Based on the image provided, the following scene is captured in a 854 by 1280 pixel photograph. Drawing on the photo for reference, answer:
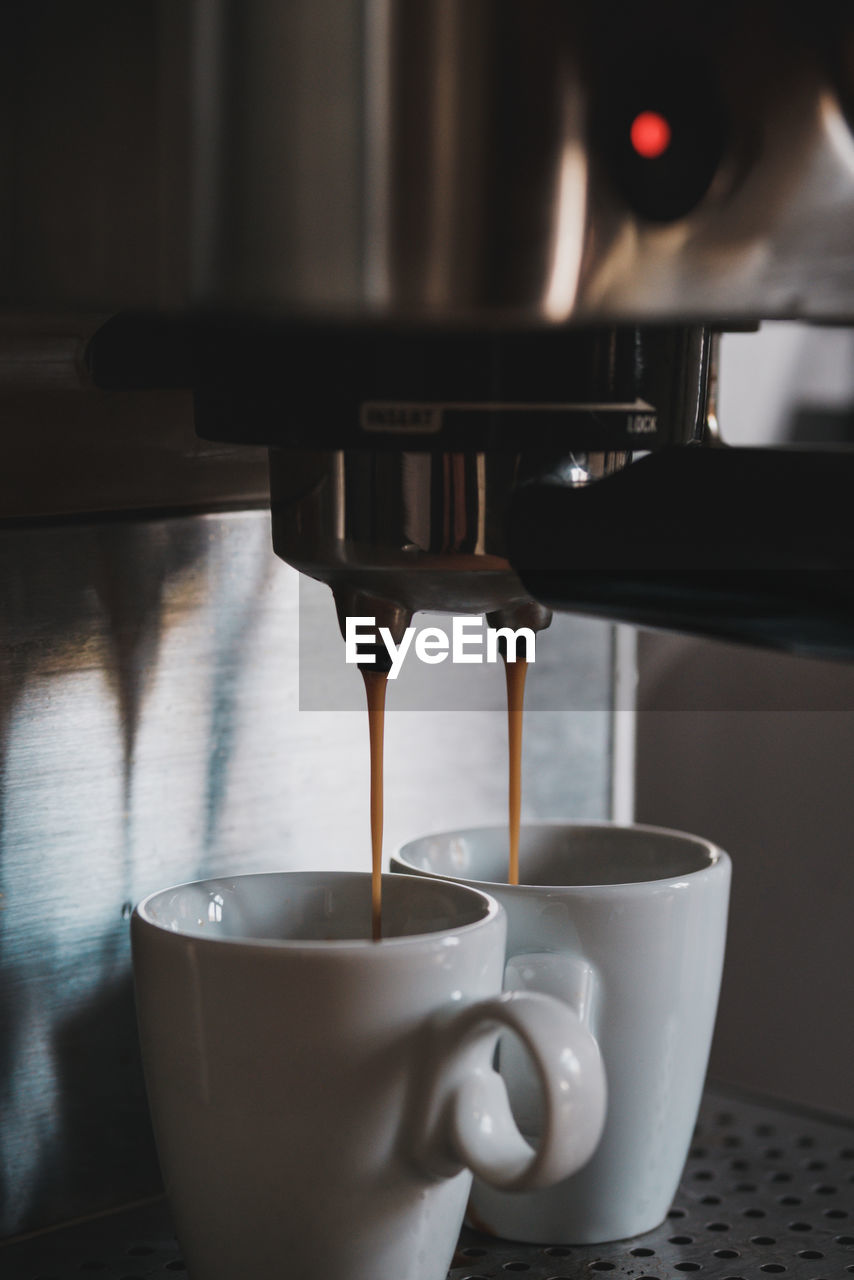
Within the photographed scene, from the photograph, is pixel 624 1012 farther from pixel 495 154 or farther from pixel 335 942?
pixel 495 154

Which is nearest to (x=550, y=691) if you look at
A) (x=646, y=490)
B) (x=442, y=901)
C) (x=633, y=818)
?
(x=633, y=818)

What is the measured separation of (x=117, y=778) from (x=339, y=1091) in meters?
0.13

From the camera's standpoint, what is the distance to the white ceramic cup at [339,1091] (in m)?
0.36

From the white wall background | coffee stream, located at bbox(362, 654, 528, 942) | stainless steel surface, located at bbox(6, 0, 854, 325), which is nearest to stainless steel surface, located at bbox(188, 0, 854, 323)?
stainless steel surface, located at bbox(6, 0, 854, 325)

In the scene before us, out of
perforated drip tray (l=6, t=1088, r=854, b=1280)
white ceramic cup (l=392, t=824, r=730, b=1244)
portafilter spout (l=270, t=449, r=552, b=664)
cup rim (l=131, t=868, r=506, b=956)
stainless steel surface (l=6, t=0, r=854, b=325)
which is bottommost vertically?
perforated drip tray (l=6, t=1088, r=854, b=1280)

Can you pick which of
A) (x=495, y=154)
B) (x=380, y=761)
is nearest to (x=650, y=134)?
(x=495, y=154)

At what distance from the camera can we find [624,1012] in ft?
1.40

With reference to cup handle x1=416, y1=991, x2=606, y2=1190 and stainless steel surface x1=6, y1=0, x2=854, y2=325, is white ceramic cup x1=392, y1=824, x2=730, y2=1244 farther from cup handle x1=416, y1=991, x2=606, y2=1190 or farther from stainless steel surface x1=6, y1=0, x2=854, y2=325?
stainless steel surface x1=6, y1=0, x2=854, y2=325

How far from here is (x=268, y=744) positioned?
495mm

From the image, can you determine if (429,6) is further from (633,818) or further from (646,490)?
(633,818)

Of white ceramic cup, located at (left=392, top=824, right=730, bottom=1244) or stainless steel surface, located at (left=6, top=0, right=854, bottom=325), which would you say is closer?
stainless steel surface, located at (left=6, top=0, right=854, bottom=325)

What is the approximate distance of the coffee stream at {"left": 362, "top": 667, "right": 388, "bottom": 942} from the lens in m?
0.40

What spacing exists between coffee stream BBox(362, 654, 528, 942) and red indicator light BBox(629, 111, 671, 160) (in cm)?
15

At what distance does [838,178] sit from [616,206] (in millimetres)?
43
